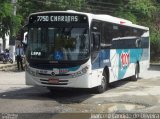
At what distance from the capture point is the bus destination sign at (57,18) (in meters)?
15.7

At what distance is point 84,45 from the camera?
50.9 ft

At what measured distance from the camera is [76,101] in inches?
588

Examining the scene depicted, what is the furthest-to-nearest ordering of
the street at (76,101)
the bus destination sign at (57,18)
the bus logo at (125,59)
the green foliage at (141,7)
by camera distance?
the green foliage at (141,7) < the bus logo at (125,59) < the bus destination sign at (57,18) < the street at (76,101)

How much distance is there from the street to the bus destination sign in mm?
2682

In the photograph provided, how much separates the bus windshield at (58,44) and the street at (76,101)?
1465 mm

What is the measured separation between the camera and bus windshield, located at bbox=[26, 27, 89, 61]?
610 inches

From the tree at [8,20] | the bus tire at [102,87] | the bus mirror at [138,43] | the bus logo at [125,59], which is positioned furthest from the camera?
the tree at [8,20]

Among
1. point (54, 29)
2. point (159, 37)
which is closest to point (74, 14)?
point (54, 29)

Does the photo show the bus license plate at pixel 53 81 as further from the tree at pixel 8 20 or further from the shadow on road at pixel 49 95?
the tree at pixel 8 20

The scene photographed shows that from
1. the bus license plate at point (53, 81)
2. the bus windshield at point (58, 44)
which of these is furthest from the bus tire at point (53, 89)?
the bus windshield at point (58, 44)

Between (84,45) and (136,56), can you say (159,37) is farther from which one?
(84,45)

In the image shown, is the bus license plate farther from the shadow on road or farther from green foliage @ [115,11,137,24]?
green foliage @ [115,11,137,24]

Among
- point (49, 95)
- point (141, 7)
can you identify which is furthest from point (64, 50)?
point (141, 7)

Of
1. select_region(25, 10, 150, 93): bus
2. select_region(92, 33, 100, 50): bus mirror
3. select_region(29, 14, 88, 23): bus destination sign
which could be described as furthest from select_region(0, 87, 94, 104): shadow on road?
select_region(29, 14, 88, 23): bus destination sign
